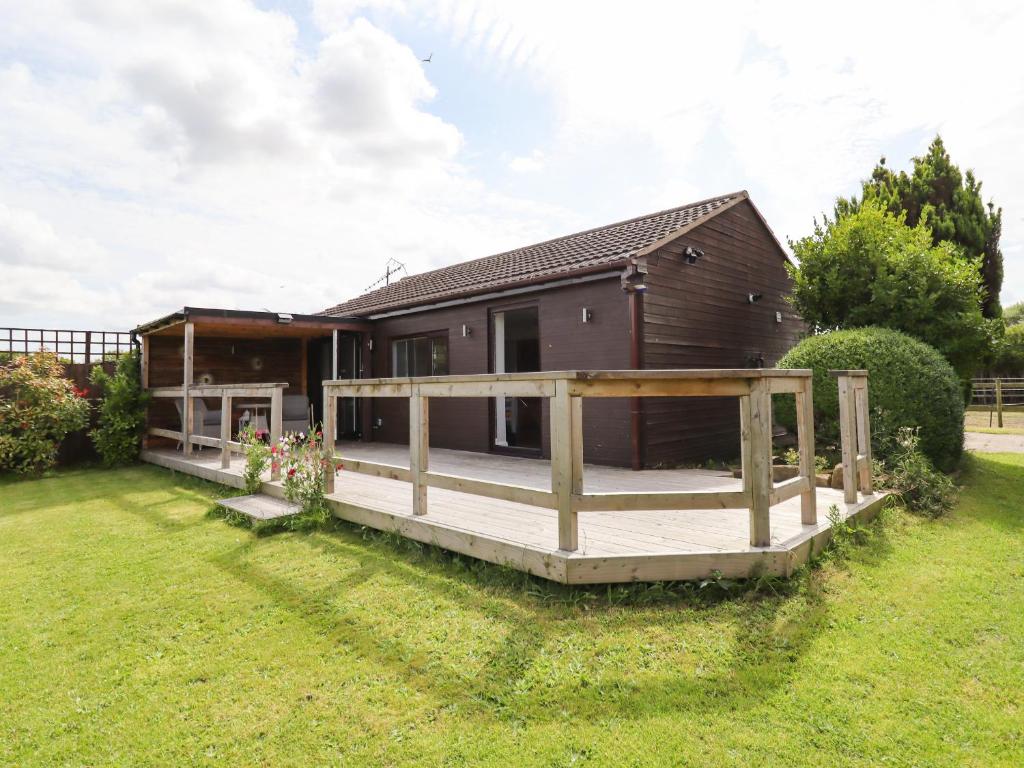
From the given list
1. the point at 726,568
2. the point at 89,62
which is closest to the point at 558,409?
the point at 726,568

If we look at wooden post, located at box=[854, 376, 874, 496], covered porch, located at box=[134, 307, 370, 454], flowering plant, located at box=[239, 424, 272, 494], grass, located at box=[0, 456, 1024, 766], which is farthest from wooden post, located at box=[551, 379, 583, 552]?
covered porch, located at box=[134, 307, 370, 454]

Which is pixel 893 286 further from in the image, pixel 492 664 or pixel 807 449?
pixel 492 664

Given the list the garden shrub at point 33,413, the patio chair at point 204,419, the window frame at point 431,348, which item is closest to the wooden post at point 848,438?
the window frame at point 431,348

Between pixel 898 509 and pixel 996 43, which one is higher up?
pixel 996 43

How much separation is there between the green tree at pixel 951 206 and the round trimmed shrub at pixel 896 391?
279 inches

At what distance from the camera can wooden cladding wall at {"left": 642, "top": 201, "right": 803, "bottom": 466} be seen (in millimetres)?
6902

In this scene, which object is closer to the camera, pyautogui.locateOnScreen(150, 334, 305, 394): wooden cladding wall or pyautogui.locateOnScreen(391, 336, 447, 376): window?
pyautogui.locateOnScreen(391, 336, 447, 376): window

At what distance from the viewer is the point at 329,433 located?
185 inches

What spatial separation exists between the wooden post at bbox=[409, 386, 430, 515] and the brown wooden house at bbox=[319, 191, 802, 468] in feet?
10.6

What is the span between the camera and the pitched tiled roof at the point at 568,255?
23.1 ft

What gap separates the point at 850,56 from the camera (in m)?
7.04

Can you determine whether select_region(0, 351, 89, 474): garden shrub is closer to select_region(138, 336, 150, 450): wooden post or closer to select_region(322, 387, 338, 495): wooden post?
select_region(138, 336, 150, 450): wooden post

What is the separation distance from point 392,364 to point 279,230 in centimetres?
430

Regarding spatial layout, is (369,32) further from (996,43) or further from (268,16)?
(996,43)
